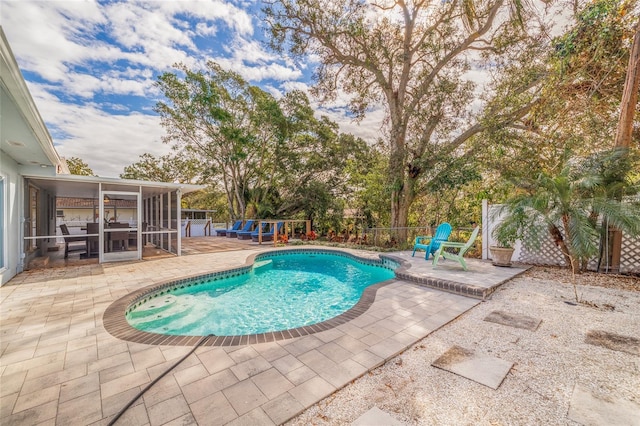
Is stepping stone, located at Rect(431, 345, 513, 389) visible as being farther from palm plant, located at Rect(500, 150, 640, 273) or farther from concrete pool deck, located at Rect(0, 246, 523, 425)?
palm plant, located at Rect(500, 150, 640, 273)

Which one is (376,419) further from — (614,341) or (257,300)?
(257,300)

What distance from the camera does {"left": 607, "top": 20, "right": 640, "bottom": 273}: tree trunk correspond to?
5.38 meters

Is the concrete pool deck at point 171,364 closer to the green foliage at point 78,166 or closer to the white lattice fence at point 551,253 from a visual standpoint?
the white lattice fence at point 551,253

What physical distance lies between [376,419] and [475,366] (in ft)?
4.16

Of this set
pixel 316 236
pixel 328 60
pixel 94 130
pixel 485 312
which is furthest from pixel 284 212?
pixel 485 312

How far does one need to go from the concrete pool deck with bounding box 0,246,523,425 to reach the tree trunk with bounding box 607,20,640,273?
458 centimetres

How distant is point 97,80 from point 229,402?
1206cm

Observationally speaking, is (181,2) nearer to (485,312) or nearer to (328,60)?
(328,60)

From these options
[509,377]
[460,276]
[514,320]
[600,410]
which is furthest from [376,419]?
[460,276]

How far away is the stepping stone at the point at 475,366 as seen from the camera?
87.4 inches

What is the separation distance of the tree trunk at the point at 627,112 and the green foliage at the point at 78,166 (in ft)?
112

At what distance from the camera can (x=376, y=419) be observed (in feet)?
5.74

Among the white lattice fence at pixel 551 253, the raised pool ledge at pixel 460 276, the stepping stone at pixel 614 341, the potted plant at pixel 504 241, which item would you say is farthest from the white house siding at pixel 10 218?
the white lattice fence at pixel 551 253

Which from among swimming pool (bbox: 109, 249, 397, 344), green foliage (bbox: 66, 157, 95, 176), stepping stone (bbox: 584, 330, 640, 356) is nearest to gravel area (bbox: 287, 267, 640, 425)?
stepping stone (bbox: 584, 330, 640, 356)
